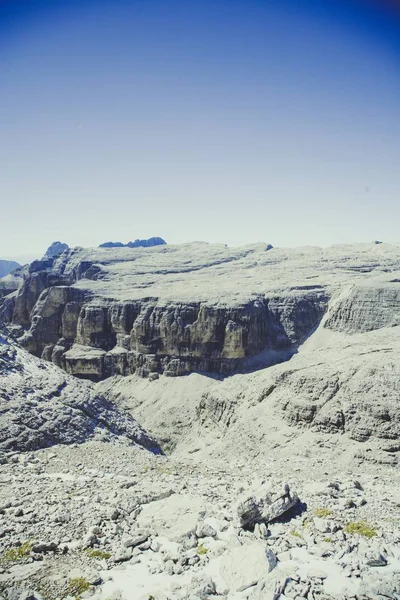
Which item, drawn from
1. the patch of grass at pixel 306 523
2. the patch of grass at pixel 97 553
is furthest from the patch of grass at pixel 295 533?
the patch of grass at pixel 97 553

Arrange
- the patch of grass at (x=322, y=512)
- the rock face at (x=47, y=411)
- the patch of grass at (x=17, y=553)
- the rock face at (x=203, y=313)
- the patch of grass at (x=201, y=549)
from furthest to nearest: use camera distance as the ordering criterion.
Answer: the rock face at (x=203, y=313) → the rock face at (x=47, y=411) → the patch of grass at (x=322, y=512) → the patch of grass at (x=201, y=549) → the patch of grass at (x=17, y=553)

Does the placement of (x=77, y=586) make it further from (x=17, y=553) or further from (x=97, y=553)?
(x=17, y=553)

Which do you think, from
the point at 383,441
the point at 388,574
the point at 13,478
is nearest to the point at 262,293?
the point at 383,441

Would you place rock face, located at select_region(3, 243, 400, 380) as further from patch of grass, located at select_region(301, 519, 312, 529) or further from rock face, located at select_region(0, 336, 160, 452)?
patch of grass, located at select_region(301, 519, 312, 529)

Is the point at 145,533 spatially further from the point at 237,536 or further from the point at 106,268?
the point at 106,268

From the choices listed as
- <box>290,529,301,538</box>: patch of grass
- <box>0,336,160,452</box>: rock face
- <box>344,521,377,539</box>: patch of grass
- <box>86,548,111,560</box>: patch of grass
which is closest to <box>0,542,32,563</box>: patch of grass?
<box>86,548,111,560</box>: patch of grass

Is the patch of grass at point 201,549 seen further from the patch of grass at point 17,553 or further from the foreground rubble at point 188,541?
the patch of grass at point 17,553

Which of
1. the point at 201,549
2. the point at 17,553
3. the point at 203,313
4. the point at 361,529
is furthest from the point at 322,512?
the point at 203,313
